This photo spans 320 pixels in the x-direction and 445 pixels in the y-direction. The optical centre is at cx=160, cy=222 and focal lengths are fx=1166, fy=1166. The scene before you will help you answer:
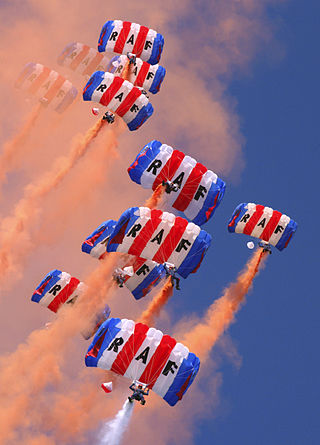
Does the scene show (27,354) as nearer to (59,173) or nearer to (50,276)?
(50,276)

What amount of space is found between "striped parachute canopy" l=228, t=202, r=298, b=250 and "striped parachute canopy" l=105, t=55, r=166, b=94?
11.8 metres

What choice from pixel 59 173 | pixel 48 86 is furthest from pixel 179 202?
pixel 48 86

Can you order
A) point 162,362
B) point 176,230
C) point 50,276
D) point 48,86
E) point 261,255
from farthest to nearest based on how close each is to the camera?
point 48,86, point 261,255, point 50,276, point 176,230, point 162,362

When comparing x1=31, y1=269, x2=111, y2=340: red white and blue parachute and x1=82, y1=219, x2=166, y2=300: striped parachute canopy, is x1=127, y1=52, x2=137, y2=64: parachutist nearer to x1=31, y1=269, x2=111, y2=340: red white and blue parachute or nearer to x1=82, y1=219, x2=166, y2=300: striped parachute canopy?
x1=82, y1=219, x2=166, y2=300: striped parachute canopy

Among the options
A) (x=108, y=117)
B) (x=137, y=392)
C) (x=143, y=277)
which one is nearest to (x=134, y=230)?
(x=143, y=277)

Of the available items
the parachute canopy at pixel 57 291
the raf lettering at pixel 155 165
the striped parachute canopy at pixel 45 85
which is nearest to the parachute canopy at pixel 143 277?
the parachute canopy at pixel 57 291

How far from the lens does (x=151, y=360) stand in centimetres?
5719

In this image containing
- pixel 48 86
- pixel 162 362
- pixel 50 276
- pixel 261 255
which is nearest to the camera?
pixel 162 362

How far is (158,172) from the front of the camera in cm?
6288

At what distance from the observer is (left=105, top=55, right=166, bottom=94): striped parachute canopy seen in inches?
2985

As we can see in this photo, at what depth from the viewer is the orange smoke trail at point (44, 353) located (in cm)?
6194

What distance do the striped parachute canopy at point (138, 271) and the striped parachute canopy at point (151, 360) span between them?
874cm

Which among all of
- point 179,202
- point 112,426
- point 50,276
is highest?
point 179,202

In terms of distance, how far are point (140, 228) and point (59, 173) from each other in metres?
17.1
